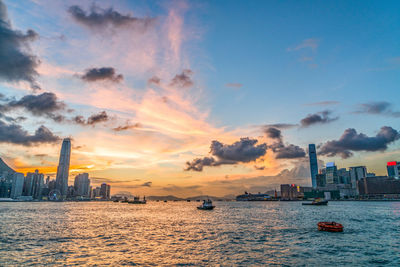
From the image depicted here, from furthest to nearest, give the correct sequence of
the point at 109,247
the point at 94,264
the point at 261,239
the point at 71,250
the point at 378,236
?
1. the point at 378,236
2. the point at 261,239
3. the point at 109,247
4. the point at 71,250
5. the point at 94,264

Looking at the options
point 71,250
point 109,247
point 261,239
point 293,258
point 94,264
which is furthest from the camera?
point 261,239

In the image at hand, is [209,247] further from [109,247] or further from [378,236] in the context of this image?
[378,236]

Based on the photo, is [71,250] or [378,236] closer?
[71,250]

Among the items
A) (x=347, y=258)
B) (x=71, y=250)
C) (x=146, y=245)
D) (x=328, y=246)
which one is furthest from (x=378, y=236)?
(x=71, y=250)

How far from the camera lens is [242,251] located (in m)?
44.1

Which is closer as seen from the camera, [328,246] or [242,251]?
[242,251]

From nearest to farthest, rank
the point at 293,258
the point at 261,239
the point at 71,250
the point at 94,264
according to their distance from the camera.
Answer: the point at 94,264, the point at 293,258, the point at 71,250, the point at 261,239

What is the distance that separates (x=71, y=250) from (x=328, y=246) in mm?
48238

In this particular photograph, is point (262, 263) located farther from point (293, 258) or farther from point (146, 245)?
point (146, 245)

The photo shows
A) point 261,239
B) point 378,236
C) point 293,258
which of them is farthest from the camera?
point 378,236

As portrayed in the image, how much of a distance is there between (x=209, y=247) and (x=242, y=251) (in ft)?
22.7

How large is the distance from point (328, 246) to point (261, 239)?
542 inches

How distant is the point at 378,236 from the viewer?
60.9 metres

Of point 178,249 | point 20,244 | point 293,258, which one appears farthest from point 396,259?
point 20,244
